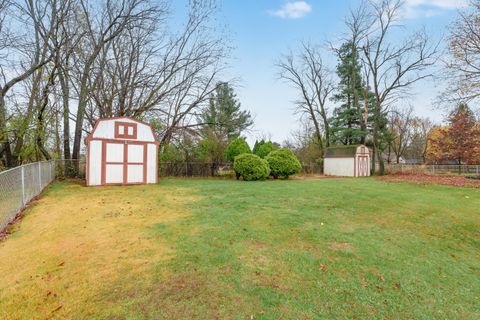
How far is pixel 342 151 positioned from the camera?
2319 centimetres

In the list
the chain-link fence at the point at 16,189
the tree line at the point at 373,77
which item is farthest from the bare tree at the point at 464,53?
the chain-link fence at the point at 16,189

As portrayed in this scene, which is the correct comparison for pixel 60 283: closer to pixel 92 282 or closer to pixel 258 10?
pixel 92 282

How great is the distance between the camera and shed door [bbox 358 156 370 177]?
22.5m

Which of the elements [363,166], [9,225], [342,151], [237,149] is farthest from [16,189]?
[363,166]

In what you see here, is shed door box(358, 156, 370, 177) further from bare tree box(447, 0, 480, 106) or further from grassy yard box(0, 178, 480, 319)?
grassy yard box(0, 178, 480, 319)

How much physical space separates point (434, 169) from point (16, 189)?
1316 inches

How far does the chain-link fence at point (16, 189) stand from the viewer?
18.6 feet

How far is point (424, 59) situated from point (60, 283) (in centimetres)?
2616

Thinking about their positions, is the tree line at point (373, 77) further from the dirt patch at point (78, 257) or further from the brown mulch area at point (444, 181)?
the dirt patch at point (78, 257)

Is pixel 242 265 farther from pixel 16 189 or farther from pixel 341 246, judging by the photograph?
pixel 16 189

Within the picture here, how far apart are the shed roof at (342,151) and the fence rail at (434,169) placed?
473 cm

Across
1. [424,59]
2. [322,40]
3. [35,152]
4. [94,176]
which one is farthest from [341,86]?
[35,152]

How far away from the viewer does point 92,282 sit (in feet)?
10.3

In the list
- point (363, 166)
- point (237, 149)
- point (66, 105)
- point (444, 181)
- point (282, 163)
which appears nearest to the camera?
point (444, 181)
